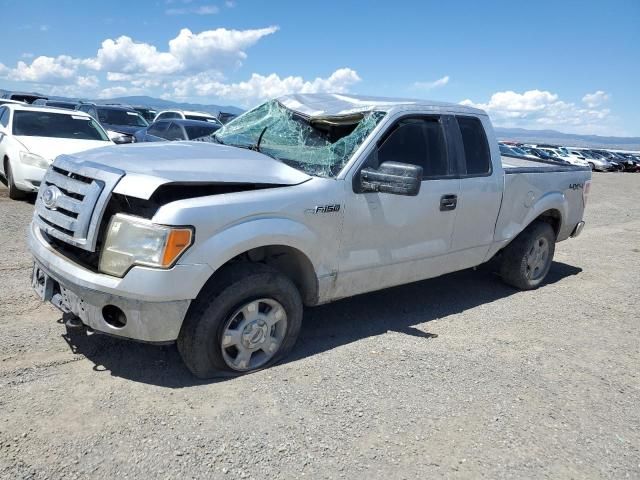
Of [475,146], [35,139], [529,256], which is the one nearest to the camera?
[475,146]

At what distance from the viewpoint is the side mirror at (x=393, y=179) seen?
3.51 meters

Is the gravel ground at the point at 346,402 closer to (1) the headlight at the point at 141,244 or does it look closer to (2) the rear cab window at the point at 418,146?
(1) the headlight at the point at 141,244

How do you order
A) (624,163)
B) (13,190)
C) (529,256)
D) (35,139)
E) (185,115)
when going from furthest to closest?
1. (624,163)
2. (185,115)
3. (35,139)
4. (13,190)
5. (529,256)

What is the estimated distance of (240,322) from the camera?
10.8 feet

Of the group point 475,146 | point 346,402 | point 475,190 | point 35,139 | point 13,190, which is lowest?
point 346,402

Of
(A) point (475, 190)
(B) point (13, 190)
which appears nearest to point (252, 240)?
(A) point (475, 190)

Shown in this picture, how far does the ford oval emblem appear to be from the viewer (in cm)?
331

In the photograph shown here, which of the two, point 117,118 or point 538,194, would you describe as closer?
point 538,194

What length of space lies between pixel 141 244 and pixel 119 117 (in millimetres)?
15669

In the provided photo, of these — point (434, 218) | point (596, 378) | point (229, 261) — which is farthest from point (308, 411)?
point (596, 378)

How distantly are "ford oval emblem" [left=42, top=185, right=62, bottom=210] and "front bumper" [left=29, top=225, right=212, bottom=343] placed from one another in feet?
1.44

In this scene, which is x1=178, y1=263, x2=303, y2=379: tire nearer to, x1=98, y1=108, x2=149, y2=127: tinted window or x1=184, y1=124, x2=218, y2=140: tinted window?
x1=184, y1=124, x2=218, y2=140: tinted window

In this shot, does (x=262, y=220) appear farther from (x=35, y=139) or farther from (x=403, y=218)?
(x=35, y=139)

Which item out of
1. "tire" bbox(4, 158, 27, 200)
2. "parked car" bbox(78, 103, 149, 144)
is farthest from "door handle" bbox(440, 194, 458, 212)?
"parked car" bbox(78, 103, 149, 144)
